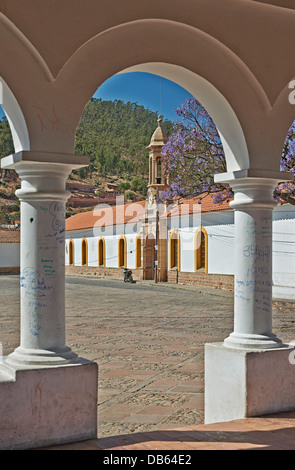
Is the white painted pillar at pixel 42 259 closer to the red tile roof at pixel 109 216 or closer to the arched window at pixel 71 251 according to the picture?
the red tile roof at pixel 109 216

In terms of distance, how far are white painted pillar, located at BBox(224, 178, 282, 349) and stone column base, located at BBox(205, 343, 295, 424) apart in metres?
0.13

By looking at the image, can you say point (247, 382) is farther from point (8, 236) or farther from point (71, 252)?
point (8, 236)

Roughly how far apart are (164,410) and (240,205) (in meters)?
2.10

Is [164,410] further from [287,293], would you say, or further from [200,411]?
[287,293]

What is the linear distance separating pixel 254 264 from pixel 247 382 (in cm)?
97

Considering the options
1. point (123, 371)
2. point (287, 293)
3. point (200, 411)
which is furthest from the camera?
point (287, 293)

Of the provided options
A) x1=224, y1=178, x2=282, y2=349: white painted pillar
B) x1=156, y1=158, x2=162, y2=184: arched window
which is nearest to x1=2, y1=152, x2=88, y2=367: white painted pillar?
x1=224, y1=178, x2=282, y2=349: white painted pillar

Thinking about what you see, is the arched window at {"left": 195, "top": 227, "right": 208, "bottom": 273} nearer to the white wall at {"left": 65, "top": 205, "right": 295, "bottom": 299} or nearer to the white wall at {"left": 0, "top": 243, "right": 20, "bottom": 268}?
the white wall at {"left": 65, "top": 205, "right": 295, "bottom": 299}

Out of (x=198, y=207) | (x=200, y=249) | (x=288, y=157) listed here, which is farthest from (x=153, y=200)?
(x=288, y=157)

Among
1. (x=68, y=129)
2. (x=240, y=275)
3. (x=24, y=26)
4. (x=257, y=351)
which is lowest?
(x=257, y=351)

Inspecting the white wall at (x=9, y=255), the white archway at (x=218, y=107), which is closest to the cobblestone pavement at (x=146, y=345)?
the white archway at (x=218, y=107)

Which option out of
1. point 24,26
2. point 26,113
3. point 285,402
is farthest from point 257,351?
point 24,26

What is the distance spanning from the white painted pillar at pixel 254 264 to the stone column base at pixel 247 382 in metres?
0.13
